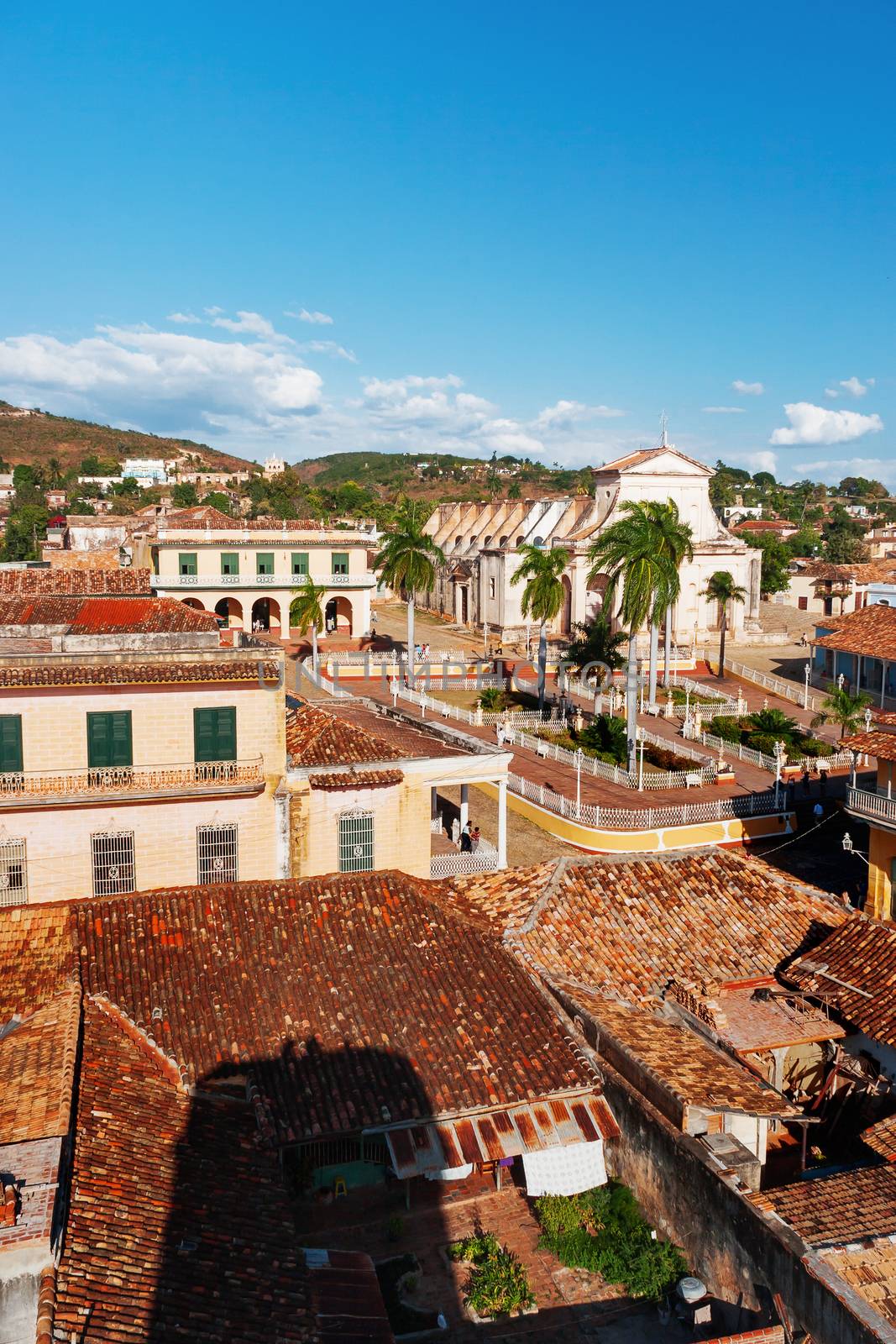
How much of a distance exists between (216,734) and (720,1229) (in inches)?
482

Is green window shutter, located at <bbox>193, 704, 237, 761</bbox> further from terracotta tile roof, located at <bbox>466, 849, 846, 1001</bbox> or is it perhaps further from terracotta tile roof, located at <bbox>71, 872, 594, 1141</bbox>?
terracotta tile roof, located at <bbox>466, 849, 846, 1001</bbox>

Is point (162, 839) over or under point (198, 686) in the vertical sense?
under

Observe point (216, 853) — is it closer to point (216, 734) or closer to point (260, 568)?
point (216, 734)

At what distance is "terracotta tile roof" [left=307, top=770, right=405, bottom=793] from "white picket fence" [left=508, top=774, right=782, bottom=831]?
829cm

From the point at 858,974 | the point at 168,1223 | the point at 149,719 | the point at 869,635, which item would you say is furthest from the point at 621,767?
the point at 168,1223

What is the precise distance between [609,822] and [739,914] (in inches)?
310

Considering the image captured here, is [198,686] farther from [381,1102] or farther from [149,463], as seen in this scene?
[149,463]

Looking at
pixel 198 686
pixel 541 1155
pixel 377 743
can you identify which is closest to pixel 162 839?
pixel 198 686

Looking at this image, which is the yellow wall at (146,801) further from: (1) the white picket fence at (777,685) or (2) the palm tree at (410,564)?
(1) the white picket fence at (777,685)

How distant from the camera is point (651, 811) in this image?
91.1 ft

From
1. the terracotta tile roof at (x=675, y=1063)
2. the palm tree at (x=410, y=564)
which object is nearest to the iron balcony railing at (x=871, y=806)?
the terracotta tile roof at (x=675, y=1063)

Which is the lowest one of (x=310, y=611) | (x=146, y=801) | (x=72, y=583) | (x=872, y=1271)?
(x=872, y=1271)

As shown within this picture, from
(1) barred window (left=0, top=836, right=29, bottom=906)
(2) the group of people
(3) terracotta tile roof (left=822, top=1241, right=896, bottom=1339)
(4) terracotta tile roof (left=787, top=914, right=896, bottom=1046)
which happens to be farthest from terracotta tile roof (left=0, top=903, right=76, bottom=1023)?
(4) terracotta tile roof (left=787, top=914, right=896, bottom=1046)

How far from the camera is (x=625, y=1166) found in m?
14.7
